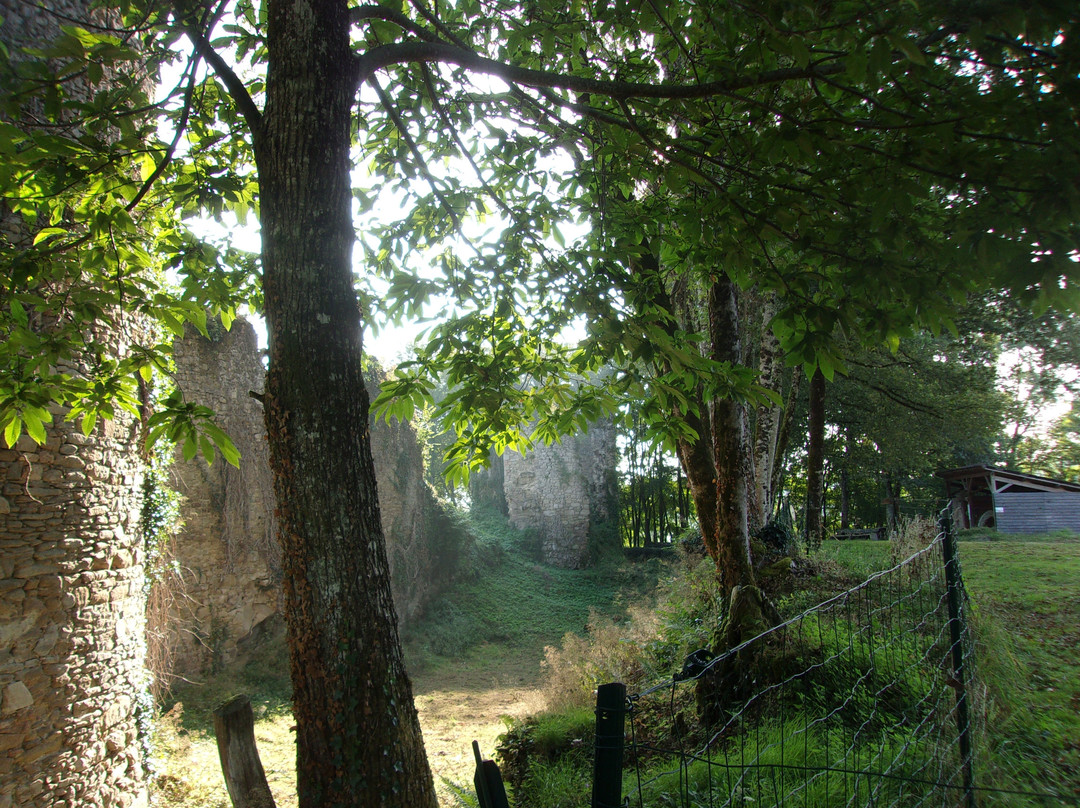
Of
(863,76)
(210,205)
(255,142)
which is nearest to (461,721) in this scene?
(210,205)

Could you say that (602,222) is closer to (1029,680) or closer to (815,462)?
(1029,680)

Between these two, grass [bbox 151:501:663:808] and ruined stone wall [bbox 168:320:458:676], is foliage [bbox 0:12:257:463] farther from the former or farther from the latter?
ruined stone wall [bbox 168:320:458:676]

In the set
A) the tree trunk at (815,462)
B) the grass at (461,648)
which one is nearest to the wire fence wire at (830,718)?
the grass at (461,648)

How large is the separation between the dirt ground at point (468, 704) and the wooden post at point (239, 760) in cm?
344

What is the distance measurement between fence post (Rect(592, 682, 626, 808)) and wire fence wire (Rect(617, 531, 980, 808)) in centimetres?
122

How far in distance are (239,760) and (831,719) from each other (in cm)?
359

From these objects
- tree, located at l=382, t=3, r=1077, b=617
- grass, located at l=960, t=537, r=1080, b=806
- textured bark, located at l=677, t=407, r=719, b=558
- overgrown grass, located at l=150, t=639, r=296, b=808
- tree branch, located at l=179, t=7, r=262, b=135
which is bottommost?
overgrown grass, located at l=150, t=639, r=296, b=808

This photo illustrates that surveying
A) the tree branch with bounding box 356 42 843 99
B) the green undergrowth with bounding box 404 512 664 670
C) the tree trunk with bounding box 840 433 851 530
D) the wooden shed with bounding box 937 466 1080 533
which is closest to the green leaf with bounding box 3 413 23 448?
the tree branch with bounding box 356 42 843 99

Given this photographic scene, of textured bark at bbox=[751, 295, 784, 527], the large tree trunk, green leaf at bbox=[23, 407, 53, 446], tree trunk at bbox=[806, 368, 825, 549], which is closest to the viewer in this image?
the large tree trunk

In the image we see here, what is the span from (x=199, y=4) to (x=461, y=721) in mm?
8886

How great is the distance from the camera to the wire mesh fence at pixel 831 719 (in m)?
2.94

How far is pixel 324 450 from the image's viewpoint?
7.57 ft

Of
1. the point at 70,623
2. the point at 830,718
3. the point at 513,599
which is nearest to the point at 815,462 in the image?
the point at 830,718

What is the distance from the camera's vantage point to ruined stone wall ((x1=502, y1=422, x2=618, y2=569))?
19.3m
